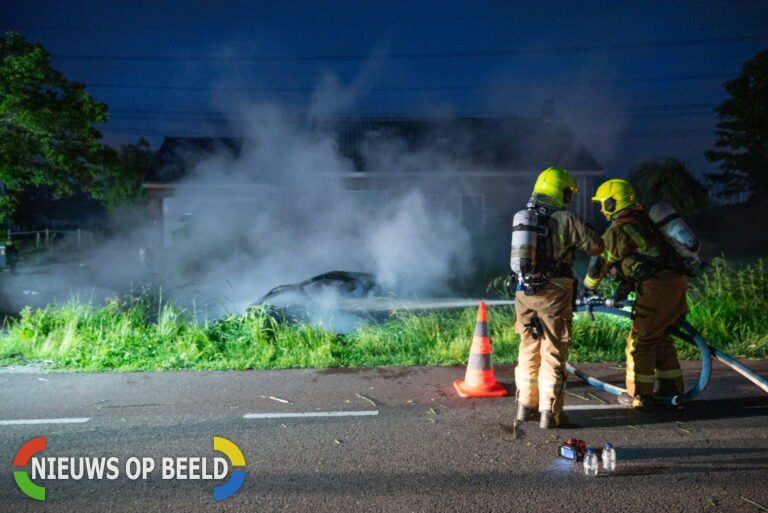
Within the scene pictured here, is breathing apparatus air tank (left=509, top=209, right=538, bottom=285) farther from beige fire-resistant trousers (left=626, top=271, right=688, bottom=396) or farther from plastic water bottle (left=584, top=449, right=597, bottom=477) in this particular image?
plastic water bottle (left=584, top=449, right=597, bottom=477)

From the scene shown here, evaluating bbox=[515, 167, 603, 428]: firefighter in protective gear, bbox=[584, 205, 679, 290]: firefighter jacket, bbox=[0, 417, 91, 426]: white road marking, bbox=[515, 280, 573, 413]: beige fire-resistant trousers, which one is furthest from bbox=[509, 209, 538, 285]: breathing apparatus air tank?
bbox=[0, 417, 91, 426]: white road marking

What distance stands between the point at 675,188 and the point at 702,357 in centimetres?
1567

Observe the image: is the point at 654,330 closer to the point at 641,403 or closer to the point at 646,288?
the point at 646,288

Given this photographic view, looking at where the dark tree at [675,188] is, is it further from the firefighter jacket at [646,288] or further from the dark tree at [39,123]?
the dark tree at [39,123]

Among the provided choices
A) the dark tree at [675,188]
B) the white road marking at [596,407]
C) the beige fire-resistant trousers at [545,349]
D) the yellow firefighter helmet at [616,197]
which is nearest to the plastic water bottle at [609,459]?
the beige fire-resistant trousers at [545,349]

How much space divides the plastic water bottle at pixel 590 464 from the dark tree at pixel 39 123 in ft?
33.8

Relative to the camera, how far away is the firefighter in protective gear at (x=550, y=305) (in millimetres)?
3682

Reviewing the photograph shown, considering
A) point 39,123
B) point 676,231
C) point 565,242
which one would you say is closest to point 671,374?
point 676,231

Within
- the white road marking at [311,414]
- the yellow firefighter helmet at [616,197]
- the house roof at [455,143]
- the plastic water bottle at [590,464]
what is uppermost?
the house roof at [455,143]

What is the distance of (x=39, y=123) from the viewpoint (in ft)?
30.8

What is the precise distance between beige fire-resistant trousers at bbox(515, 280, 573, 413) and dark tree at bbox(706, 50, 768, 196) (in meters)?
22.4

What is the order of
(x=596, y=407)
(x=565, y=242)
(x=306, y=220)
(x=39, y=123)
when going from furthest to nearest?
(x=306, y=220) < (x=39, y=123) < (x=596, y=407) < (x=565, y=242)

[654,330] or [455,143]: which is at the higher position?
[455,143]

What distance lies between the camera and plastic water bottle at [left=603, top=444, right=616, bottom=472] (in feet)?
9.92
